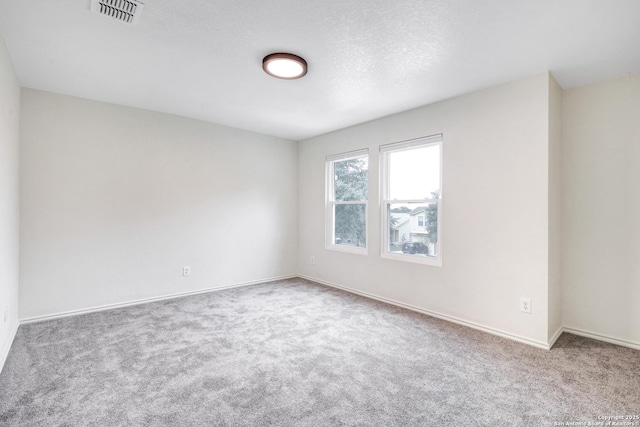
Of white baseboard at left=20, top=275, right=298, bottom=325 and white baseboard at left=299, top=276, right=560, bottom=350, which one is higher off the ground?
white baseboard at left=20, top=275, right=298, bottom=325

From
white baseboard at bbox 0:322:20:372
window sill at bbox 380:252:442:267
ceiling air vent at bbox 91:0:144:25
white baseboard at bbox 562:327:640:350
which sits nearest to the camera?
ceiling air vent at bbox 91:0:144:25

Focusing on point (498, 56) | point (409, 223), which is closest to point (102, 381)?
point (409, 223)

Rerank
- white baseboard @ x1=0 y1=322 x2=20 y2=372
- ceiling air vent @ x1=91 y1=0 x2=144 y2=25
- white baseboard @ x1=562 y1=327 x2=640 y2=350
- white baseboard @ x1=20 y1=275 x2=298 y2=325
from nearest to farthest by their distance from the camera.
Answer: ceiling air vent @ x1=91 y1=0 x2=144 y2=25
white baseboard @ x1=0 y1=322 x2=20 y2=372
white baseboard @ x1=562 y1=327 x2=640 y2=350
white baseboard @ x1=20 y1=275 x2=298 y2=325

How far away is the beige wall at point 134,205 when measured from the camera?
312 cm

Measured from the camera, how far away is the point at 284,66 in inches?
98.0

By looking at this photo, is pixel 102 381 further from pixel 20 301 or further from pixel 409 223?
pixel 409 223

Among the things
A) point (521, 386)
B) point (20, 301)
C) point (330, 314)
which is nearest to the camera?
point (521, 386)

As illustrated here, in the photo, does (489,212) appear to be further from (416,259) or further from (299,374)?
(299,374)

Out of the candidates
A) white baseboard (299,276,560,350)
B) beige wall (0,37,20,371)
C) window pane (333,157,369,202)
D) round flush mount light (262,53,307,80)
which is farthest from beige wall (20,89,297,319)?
round flush mount light (262,53,307,80)

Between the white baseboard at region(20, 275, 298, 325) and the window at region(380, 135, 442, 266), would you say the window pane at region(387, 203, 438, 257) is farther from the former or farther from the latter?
the white baseboard at region(20, 275, 298, 325)

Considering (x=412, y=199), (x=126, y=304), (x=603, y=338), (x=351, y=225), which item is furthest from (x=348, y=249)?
(x=126, y=304)

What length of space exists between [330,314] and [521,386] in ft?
6.03

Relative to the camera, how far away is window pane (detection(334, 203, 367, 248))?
428 cm

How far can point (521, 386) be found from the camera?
199 cm
